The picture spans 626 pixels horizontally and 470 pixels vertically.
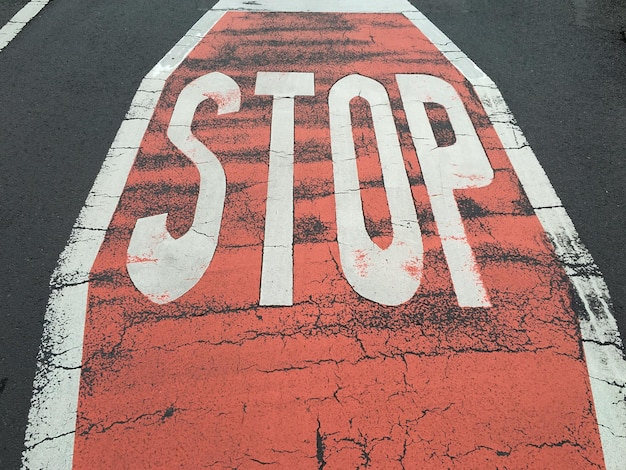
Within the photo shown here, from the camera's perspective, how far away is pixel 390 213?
398cm

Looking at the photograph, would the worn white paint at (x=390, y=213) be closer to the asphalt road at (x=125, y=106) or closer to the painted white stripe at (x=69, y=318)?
the asphalt road at (x=125, y=106)

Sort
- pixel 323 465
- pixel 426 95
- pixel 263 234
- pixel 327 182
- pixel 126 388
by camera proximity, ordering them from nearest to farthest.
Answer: pixel 323 465 → pixel 126 388 → pixel 263 234 → pixel 327 182 → pixel 426 95

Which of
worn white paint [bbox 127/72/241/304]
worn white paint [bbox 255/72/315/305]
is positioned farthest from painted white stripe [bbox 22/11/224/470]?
worn white paint [bbox 255/72/315/305]

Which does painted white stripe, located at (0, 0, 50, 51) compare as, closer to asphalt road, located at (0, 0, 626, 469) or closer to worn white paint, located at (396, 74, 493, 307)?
asphalt road, located at (0, 0, 626, 469)

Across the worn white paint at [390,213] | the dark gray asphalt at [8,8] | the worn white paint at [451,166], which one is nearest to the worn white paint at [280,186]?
the worn white paint at [390,213]

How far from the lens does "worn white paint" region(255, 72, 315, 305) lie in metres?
3.50

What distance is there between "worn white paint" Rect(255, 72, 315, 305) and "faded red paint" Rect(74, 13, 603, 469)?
0.07 metres

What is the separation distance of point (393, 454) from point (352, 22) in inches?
209

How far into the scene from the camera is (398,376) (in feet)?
9.94

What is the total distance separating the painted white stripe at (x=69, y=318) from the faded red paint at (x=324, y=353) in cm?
8

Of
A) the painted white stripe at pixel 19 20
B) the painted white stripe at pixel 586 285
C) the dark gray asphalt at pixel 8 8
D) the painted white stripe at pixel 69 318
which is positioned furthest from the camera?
the dark gray asphalt at pixel 8 8

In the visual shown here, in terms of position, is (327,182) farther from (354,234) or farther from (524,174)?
(524,174)

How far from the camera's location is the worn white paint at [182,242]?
3506mm

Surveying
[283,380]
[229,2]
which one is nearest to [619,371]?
[283,380]
